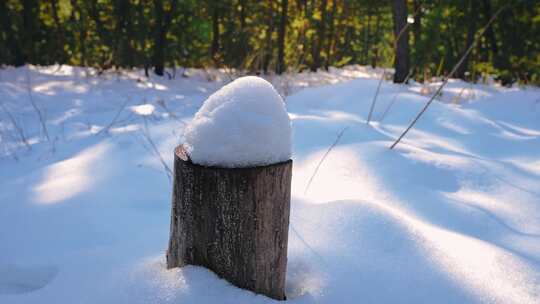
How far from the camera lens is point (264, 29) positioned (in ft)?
47.3

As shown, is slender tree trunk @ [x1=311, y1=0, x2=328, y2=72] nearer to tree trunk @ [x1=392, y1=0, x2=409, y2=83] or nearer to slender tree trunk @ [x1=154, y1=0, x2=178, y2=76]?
slender tree trunk @ [x1=154, y1=0, x2=178, y2=76]

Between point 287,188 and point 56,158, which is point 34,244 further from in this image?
point 56,158

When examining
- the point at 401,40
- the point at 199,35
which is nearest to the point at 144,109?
the point at 401,40

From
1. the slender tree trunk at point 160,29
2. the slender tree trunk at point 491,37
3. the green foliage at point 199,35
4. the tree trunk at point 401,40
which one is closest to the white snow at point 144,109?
the green foliage at point 199,35

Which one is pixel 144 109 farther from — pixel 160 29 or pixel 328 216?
pixel 160 29

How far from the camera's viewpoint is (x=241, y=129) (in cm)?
115

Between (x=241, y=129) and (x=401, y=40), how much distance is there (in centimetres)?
638

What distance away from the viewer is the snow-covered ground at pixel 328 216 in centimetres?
137

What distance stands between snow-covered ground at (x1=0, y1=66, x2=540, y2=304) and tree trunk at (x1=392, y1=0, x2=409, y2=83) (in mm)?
2874

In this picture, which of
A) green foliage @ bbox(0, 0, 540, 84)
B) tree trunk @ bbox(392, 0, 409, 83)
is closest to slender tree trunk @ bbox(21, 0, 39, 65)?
green foliage @ bbox(0, 0, 540, 84)

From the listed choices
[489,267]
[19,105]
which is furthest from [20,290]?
[19,105]

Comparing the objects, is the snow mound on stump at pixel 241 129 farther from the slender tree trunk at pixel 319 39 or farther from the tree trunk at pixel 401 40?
the slender tree trunk at pixel 319 39

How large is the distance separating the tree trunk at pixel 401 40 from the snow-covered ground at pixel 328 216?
2.87m

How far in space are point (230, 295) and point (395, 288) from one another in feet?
1.85
